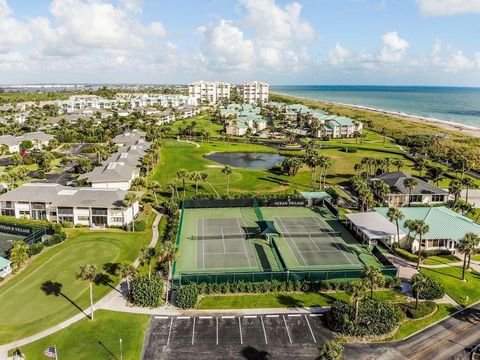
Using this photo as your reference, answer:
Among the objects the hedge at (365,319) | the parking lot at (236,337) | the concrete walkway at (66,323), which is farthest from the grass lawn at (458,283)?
A: the concrete walkway at (66,323)

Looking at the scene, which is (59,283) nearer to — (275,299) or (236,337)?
(236,337)

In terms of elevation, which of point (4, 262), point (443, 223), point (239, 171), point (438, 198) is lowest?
point (4, 262)

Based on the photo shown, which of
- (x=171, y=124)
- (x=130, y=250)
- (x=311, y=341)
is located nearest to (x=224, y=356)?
(x=311, y=341)

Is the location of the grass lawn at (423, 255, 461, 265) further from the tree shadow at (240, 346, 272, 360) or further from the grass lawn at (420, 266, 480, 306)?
→ the tree shadow at (240, 346, 272, 360)

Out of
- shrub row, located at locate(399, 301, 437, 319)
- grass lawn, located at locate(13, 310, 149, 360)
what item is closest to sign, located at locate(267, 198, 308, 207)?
shrub row, located at locate(399, 301, 437, 319)

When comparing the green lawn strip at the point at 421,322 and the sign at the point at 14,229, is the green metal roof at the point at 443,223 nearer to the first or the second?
the green lawn strip at the point at 421,322

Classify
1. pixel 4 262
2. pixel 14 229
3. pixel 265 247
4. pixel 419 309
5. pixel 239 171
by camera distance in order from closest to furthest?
pixel 419 309
pixel 4 262
pixel 265 247
pixel 14 229
pixel 239 171

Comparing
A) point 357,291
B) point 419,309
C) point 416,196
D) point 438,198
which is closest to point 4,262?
point 357,291
